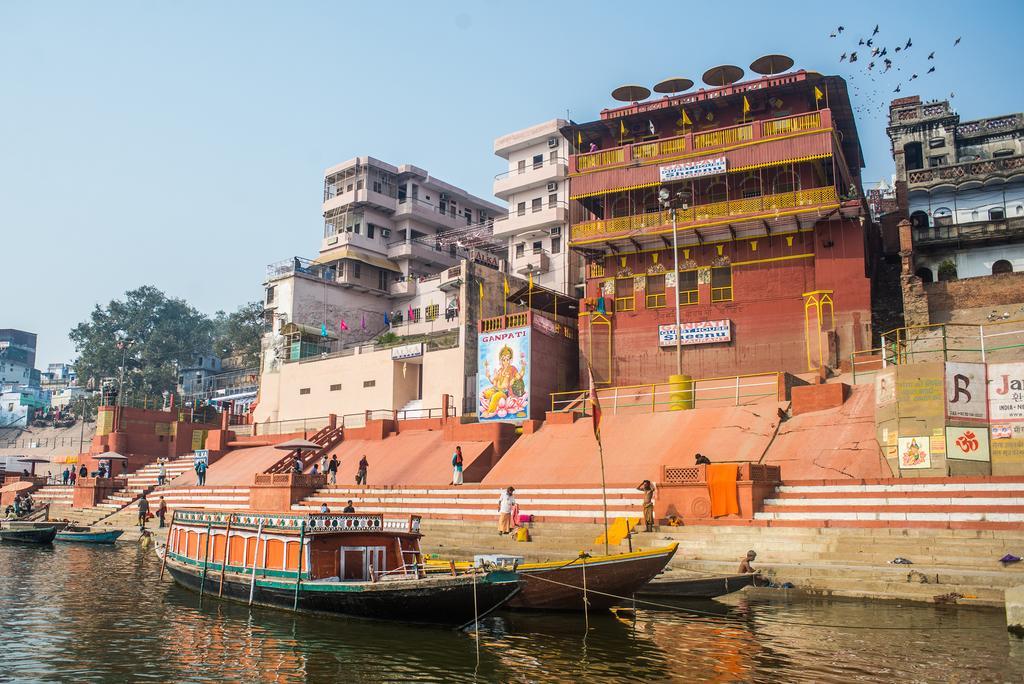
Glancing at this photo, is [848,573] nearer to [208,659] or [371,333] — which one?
[208,659]

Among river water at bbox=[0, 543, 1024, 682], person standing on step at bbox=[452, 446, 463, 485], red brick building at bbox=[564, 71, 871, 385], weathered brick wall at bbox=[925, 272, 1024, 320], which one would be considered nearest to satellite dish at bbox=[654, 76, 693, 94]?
red brick building at bbox=[564, 71, 871, 385]

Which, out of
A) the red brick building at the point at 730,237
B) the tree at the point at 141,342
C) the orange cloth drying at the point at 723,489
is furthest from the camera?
the tree at the point at 141,342

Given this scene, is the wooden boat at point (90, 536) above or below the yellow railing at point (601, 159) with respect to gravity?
below

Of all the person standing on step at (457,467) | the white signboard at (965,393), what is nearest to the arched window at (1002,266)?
the white signboard at (965,393)

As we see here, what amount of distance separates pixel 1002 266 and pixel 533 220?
25434mm

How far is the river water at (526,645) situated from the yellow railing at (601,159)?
26.4 meters

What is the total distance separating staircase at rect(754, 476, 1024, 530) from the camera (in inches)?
673

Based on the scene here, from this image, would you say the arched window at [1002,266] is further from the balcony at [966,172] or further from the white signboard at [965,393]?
the white signboard at [965,393]

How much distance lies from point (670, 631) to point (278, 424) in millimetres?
37144

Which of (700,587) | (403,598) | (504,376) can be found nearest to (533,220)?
(504,376)

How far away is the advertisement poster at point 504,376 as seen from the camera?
1373 inches

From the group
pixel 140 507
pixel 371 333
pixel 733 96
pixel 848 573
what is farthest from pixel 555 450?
pixel 371 333

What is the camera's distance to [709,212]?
35.8 m

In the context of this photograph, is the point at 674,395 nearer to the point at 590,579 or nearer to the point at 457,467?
the point at 457,467
